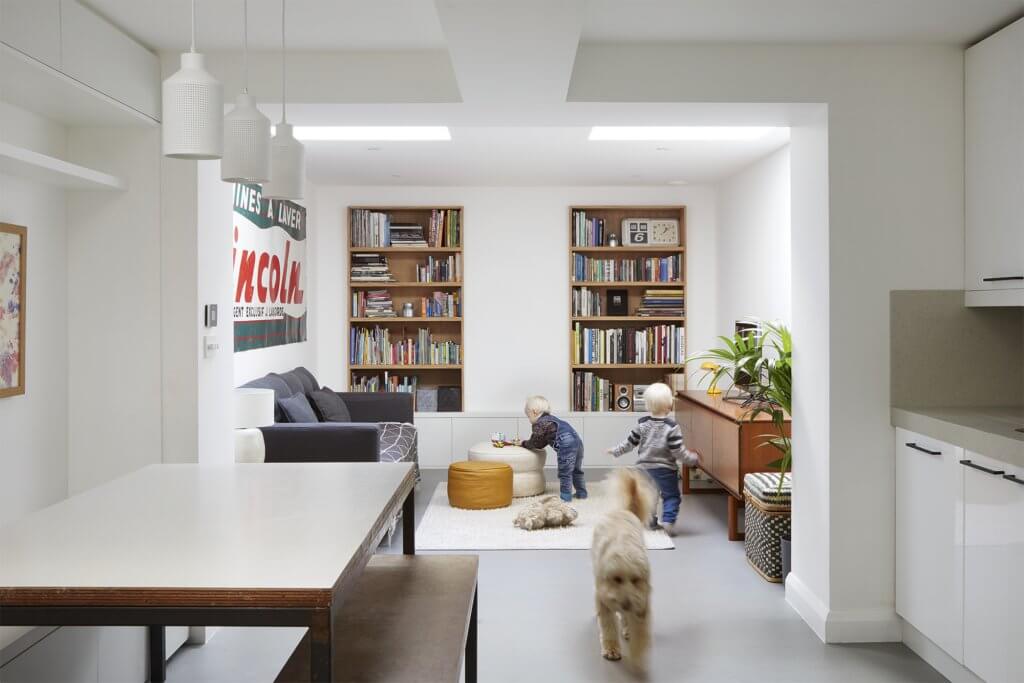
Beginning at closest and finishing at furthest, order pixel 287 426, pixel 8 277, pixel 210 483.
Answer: pixel 210 483, pixel 8 277, pixel 287 426

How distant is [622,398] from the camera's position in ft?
26.0

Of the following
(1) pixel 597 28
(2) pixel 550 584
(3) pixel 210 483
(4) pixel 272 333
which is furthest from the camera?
(4) pixel 272 333

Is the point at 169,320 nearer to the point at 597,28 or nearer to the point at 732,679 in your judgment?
the point at 597,28

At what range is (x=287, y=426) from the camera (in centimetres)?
508

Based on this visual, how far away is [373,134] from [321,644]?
4381 millimetres

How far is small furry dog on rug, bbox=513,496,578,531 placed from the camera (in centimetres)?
536

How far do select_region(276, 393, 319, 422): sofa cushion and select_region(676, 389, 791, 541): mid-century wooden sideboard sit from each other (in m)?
2.63

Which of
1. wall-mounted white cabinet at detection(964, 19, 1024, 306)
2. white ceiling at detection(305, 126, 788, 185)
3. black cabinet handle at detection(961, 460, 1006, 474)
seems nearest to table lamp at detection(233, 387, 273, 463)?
white ceiling at detection(305, 126, 788, 185)

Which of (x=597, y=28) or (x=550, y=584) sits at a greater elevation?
(x=597, y=28)

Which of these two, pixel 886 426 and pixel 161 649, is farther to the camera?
pixel 886 426

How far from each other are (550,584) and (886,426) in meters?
1.78

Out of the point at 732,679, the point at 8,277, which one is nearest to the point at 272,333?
the point at 8,277

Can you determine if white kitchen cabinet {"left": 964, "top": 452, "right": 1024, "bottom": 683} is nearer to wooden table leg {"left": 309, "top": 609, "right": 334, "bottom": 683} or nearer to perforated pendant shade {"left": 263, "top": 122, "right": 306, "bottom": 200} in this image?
wooden table leg {"left": 309, "top": 609, "right": 334, "bottom": 683}

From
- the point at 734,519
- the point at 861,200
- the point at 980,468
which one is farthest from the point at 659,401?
the point at 980,468
